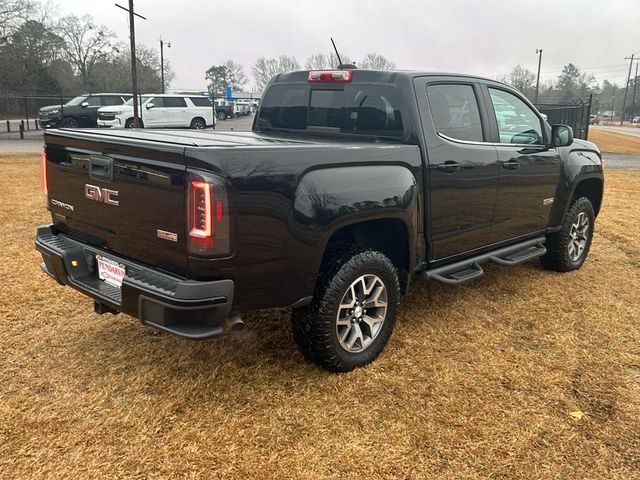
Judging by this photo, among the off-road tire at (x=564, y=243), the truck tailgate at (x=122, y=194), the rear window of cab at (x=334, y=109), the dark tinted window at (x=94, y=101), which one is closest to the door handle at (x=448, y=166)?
the rear window of cab at (x=334, y=109)

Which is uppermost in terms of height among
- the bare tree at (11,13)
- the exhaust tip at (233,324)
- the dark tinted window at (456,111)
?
the bare tree at (11,13)

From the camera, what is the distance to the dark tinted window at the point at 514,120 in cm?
439

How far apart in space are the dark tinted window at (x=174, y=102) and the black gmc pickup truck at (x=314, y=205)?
19.7 meters

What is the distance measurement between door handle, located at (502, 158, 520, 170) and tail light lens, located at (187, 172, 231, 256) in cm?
259

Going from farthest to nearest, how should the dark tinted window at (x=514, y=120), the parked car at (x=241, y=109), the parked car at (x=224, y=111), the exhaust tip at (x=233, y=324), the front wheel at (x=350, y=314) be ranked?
the parked car at (x=241, y=109) → the parked car at (x=224, y=111) → the dark tinted window at (x=514, y=120) → the front wheel at (x=350, y=314) → the exhaust tip at (x=233, y=324)

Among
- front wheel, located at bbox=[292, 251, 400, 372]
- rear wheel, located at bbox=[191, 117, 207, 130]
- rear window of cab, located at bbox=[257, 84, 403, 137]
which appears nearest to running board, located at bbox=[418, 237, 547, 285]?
front wheel, located at bbox=[292, 251, 400, 372]

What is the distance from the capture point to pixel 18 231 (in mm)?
6523

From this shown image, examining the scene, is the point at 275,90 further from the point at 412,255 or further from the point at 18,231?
the point at 18,231

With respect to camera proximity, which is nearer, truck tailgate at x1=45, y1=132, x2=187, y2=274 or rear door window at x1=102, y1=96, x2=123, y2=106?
truck tailgate at x1=45, y1=132, x2=187, y2=274

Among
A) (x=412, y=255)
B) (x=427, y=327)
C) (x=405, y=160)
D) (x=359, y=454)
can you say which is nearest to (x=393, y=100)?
(x=405, y=160)

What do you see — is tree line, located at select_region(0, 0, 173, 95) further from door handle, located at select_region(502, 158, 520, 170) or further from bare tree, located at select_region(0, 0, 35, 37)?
door handle, located at select_region(502, 158, 520, 170)

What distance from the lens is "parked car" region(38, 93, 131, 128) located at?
75.5 ft

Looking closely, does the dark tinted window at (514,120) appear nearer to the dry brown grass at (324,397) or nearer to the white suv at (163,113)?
the dry brown grass at (324,397)

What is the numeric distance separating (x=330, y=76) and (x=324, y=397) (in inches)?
92.5
